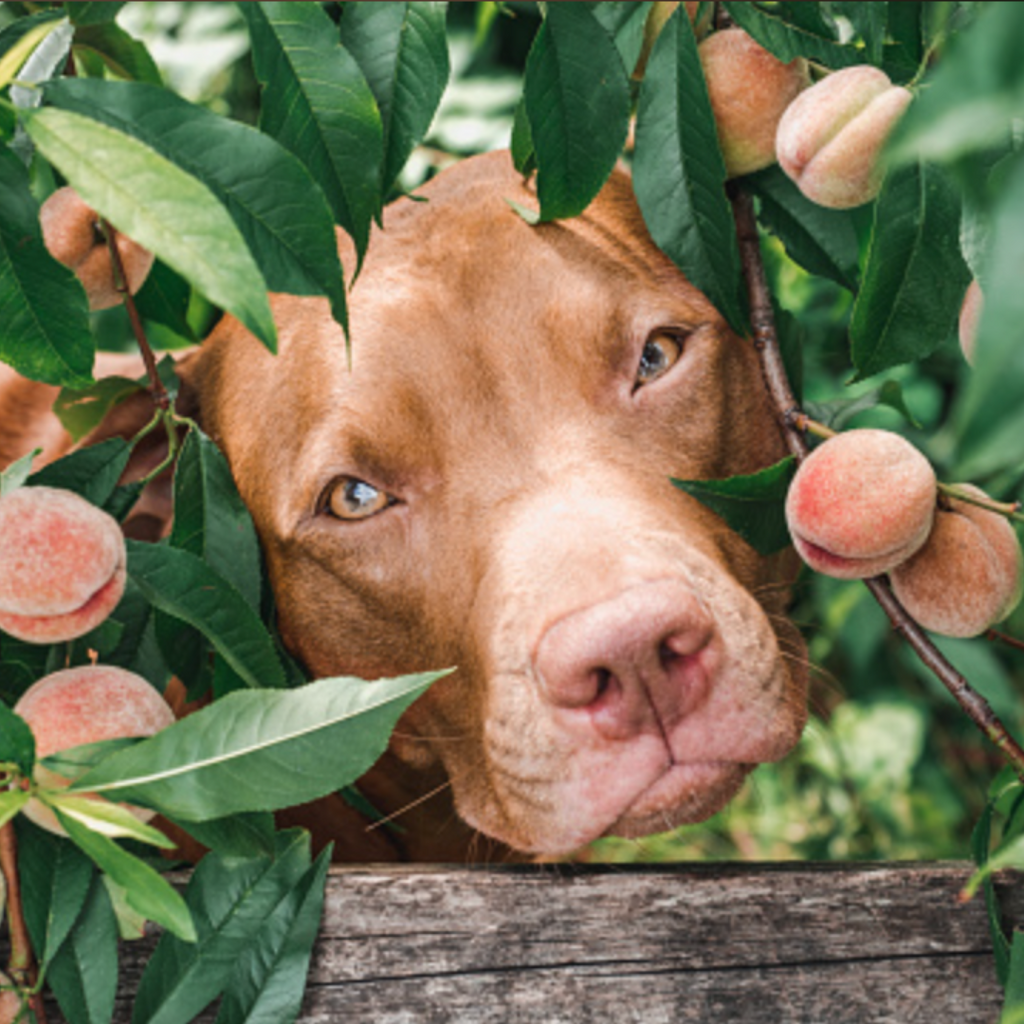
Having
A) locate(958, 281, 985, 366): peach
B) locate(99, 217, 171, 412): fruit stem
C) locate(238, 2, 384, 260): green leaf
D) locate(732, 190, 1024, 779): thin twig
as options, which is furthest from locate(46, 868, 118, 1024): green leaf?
locate(958, 281, 985, 366): peach

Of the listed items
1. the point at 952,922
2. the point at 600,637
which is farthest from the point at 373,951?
the point at 952,922

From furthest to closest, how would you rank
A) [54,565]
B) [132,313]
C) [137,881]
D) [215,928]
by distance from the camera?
[132,313] → [215,928] → [54,565] → [137,881]

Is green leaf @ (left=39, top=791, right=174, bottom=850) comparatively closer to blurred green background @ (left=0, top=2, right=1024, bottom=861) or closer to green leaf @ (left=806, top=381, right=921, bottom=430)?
green leaf @ (left=806, top=381, right=921, bottom=430)

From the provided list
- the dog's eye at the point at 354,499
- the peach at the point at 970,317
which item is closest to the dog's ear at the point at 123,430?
the dog's eye at the point at 354,499

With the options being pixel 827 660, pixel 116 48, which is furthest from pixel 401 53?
pixel 827 660

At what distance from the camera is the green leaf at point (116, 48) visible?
2.10m

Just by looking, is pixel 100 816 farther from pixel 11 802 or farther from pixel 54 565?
pixel 54 565

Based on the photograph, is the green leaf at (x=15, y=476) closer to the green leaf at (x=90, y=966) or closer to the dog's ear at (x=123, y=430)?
the green leaf at (x=90, y=966)

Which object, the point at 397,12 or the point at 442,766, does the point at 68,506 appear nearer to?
the point at 397,12

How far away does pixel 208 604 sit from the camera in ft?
5.56

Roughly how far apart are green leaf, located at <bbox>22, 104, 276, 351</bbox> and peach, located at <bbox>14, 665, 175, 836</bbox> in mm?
593

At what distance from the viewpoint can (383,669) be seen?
8.77ft

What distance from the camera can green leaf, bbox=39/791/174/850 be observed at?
52.3 inches

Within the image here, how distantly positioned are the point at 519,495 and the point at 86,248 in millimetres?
829
